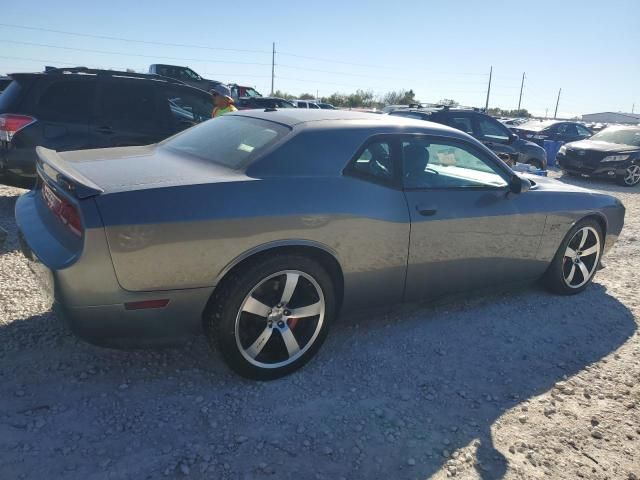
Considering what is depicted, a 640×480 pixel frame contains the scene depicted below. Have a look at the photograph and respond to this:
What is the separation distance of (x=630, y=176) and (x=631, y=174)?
54 mm

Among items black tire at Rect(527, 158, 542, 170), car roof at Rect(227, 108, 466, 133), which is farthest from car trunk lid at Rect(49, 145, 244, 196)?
black tire at Rect(527, 158, 542, 170)

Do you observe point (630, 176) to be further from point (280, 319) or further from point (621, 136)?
point (280, 319)

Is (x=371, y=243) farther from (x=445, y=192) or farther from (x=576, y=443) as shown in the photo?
(x=576, y=443)

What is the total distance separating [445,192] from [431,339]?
3.43 ft

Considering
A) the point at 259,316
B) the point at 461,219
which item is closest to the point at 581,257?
the point at 461,219

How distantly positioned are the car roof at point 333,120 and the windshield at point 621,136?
1224 cm

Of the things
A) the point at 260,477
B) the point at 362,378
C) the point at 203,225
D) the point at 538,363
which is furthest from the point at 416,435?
the point at 203,225

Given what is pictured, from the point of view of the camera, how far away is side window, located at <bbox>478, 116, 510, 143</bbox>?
32.1 feet

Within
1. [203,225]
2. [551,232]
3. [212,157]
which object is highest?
[212,157]

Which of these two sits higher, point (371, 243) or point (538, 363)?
point (371, 243)

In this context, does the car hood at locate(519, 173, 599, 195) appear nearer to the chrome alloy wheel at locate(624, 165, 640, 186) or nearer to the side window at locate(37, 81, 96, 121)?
the side window at locate(37, 81, 96, 121)

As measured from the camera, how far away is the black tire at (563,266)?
426cm

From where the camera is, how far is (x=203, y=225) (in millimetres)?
2469

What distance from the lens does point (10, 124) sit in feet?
17.4
